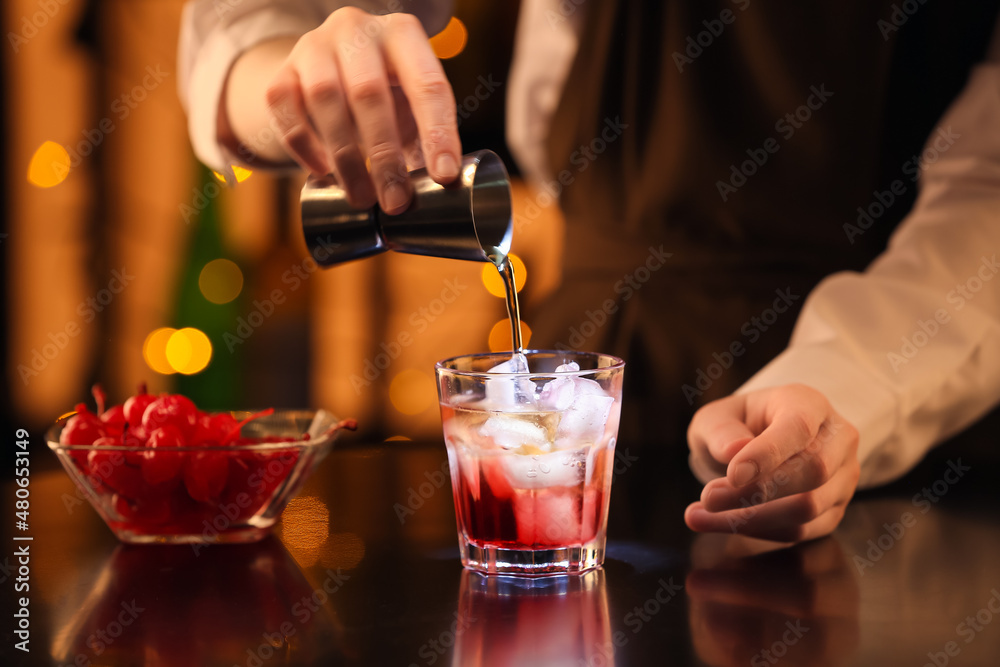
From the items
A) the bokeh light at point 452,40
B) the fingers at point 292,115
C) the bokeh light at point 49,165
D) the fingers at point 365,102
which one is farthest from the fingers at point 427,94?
the bokeh light at point 49,165

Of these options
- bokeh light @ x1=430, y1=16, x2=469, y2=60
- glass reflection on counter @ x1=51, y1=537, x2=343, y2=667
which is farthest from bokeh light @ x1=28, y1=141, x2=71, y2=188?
glass reflection on counter @ x1=51, y1=537, x2=343, y2=667

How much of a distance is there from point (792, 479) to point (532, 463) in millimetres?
288

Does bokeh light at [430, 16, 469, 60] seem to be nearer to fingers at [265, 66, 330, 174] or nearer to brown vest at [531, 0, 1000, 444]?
brown vest at [531, 0, 1000, 444]

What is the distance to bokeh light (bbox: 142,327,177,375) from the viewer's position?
2.66 meters

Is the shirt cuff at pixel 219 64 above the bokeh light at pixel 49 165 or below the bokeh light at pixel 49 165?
above

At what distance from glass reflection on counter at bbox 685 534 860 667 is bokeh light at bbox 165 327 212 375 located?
1.97 m

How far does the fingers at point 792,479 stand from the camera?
93 centimetres

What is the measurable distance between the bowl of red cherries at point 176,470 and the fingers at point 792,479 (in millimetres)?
401

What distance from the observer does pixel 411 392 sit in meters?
2.71

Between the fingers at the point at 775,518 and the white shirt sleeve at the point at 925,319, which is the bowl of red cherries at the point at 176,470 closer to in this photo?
the fingers at the point at 775,518

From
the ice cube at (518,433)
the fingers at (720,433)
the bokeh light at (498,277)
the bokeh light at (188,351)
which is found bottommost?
the bokeh light at (188,351)

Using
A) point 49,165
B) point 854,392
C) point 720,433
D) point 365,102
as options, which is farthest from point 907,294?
point 49,165

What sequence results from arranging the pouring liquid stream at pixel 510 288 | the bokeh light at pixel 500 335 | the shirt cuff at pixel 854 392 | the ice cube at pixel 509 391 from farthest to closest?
1. the bokeh light at pixel 500 335
2. the shirt cuff at pixel 854 392
3. the pouring liquid stream at pixel 510 288
4. the ice cube at pixel 509 391

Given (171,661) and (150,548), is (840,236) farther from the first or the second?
(171,661)
